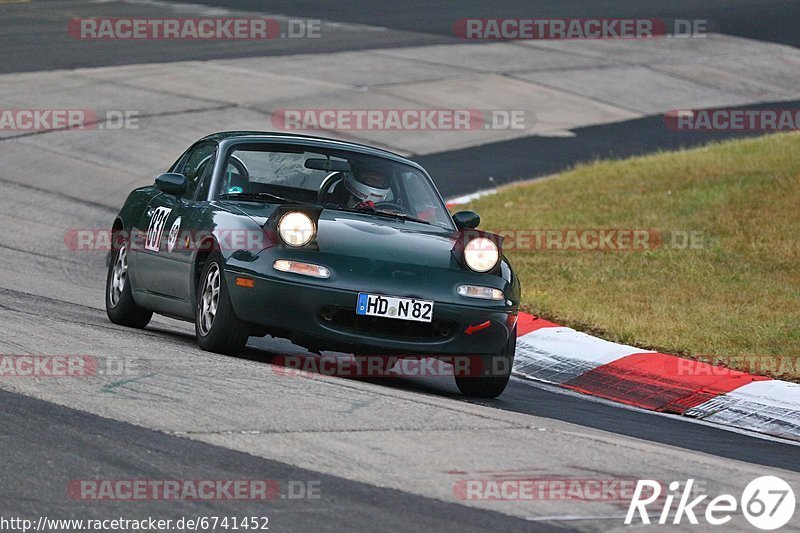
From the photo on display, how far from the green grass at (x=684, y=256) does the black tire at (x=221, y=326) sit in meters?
3.19

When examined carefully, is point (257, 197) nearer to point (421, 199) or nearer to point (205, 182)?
point (205, 182)

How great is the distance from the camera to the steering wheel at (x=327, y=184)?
344 inches

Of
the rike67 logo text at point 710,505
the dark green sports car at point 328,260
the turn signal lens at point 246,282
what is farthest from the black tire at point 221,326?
the rike67 logo text at point 710,505

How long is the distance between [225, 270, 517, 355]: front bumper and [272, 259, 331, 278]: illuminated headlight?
5cm

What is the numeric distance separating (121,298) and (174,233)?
1072 mm

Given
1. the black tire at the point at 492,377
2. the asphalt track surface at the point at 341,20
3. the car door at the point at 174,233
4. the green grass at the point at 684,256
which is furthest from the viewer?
the asphalt track surface at the point at 341,20

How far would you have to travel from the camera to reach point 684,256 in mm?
13406

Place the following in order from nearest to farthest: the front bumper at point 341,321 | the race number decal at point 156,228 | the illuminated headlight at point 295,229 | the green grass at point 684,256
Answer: the front bumper at point 341,321 < the illuminated headlight at point 295,229 < the race number decal at point 156,228 < the green grass at point 684,256

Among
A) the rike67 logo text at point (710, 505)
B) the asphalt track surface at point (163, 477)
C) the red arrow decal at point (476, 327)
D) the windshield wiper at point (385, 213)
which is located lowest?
the rike67 logo text at point (710, 505)

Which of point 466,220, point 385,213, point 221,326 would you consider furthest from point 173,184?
point 466,220

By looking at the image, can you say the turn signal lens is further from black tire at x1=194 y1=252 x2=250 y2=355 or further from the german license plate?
the german license plate

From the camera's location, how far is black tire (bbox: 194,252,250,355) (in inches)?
306

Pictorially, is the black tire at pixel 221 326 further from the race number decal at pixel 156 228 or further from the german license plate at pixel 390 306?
the race number decal at pixel 156 228

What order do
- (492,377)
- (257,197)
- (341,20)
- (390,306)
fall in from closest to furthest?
(390,306) < (492,377) < (257,197) < (341,20)
